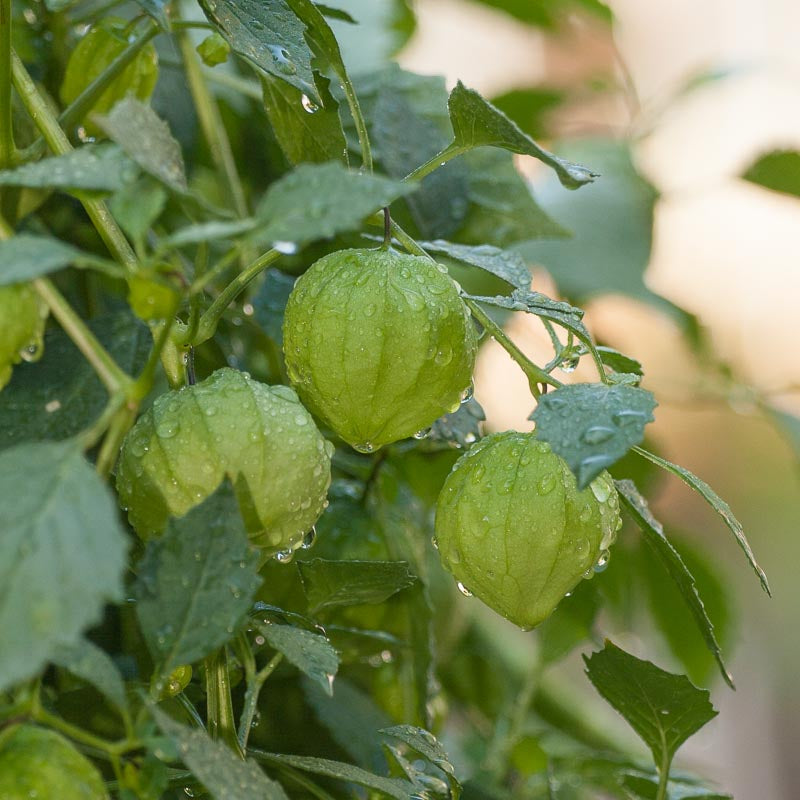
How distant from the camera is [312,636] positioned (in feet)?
0.88

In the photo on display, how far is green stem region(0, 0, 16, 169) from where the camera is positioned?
0.92ft

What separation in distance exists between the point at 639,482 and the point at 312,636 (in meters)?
0.36

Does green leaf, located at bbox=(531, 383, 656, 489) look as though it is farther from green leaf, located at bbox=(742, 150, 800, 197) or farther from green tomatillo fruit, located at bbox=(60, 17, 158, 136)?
green leaf, located at bbox=(742, 150, 800, 197)

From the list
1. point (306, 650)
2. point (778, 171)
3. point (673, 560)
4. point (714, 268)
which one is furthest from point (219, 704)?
point (714, 268)

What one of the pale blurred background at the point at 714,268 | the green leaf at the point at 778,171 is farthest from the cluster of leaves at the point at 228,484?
the green leaf at the point at 778,171

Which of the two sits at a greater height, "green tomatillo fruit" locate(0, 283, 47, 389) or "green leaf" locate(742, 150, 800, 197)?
"green tomatillo fruit" locate(0, 283, 47, 389)

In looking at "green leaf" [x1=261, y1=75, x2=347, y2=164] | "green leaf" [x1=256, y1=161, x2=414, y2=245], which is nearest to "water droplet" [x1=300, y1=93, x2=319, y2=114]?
"green leaf" [x1=261, y1=75, x2=347, y2=164]

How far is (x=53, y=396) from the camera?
0.32 m

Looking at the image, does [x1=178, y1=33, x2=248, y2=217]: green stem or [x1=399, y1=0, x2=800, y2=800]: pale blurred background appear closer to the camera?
Result: [x1=178, y1=33, x2=248, y2=217]: green stem

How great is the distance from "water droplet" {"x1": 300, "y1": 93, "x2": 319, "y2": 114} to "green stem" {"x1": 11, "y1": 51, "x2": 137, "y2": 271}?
73mm

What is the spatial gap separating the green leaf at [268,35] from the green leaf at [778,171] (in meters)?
0.49

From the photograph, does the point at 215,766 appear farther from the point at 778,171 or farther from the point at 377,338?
the point at 778,171

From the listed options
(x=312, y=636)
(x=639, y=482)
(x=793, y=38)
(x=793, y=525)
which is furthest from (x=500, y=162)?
(x=793, y=525)

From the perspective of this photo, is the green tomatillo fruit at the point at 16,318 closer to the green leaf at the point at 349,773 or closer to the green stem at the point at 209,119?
the green leaf at the point at 349,773
